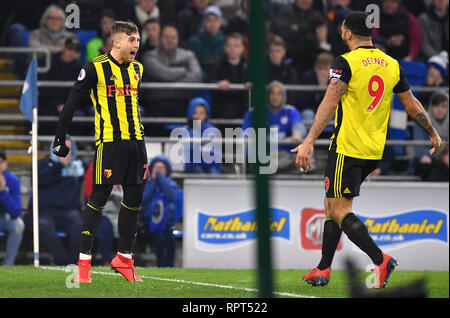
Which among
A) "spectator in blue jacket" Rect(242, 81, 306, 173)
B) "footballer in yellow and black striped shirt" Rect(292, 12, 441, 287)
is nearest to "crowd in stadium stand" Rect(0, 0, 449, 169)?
"spectator in blue jacket" Rect(242, 81, 306, 173)

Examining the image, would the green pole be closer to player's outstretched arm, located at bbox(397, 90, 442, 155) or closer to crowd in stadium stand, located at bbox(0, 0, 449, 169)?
player's outstretched arm, located at bbox(397, 90, 442, 155)

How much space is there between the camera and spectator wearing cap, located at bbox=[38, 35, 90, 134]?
14367 millimetres

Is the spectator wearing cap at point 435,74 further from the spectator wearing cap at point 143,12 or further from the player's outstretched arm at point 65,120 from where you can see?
the player's outstretched arm at point 65,120

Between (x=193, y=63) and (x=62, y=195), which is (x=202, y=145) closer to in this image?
(x=193, y=63)

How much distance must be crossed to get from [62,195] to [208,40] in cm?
425

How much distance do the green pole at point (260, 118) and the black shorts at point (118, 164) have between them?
4.48 meters

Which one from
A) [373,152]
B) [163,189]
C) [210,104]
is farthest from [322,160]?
[373,152]

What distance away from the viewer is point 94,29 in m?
16.1

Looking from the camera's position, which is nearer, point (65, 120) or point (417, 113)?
point (65, 120)

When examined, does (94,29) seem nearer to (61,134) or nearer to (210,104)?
(210,104)

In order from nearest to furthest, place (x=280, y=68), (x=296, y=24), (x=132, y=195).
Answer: (x=132, y=195)
(x=280, y=68)
(x=296, y=24)

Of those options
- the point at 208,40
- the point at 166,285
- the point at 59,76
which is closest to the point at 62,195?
the point at 59,76

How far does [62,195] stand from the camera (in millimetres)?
12883

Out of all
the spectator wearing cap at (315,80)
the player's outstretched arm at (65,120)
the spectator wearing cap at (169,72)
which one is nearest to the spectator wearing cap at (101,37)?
the spectator wearing cap at (169,72)
